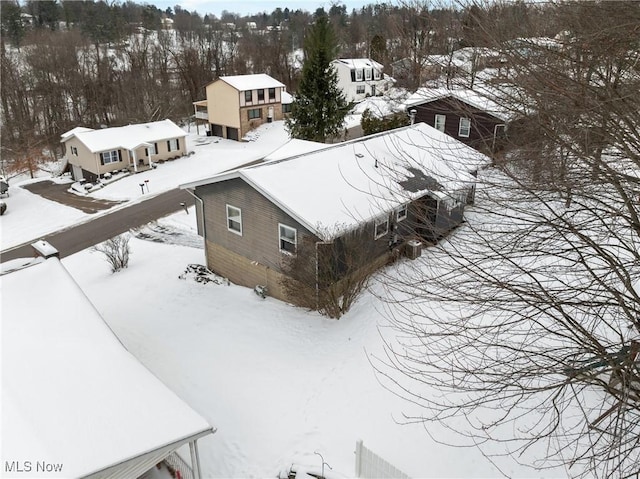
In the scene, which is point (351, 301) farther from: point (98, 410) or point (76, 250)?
point (76, 250)

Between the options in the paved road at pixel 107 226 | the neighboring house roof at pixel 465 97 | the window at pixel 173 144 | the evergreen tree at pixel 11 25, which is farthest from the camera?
the evergreen tree at pixel 11 25

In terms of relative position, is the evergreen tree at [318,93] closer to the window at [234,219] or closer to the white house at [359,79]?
the window at [234,219]

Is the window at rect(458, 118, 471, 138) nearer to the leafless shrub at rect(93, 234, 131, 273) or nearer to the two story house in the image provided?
the leafless shrub at rect(93, 234, 131, 273)

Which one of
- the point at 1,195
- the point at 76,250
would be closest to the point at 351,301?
the point at 76,250

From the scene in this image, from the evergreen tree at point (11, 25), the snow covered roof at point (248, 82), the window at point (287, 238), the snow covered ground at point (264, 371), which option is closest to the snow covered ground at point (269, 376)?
the snow covered ground at point (264, 371)

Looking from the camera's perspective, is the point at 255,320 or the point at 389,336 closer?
the point at 389,336

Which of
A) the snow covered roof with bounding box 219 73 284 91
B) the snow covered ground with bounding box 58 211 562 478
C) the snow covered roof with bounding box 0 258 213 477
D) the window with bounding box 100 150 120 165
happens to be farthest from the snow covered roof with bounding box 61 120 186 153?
the snow covered roof with bounding box 0 258 213 477

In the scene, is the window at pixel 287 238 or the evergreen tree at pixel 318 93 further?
the evergreen tree at pixel 318 93
